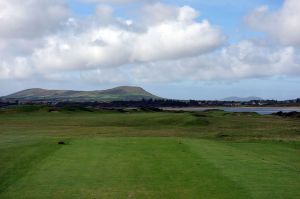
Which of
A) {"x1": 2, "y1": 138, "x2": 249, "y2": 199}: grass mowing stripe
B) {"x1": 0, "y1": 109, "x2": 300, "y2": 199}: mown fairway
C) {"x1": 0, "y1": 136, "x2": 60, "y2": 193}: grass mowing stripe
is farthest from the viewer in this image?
{"x1": 0, "y1": 136, "x2": 60, "y2": 193}: grass mowing stripe

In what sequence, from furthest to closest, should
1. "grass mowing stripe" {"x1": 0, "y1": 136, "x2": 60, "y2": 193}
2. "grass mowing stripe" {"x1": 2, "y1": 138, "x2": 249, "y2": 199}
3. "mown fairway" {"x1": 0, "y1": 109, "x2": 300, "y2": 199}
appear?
"grass mowing stripe" {"x1": 0, "y1": 136, "x2": 60, "y2": 193}, "mown fairway" {"x1": 0, "y1": 109, "x2": 300, "y2": 199}, "grass mowing stripe" {"x1": 2, "y1": 138, "x2": 249, "y2": 199}

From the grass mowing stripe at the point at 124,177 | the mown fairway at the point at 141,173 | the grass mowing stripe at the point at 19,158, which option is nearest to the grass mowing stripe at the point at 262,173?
the mown fairway at the point at 141,173

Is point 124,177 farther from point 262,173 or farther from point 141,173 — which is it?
point 262,173

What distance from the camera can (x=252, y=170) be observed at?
58.0 feet

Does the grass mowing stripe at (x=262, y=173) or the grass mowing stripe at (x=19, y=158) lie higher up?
the grass mowing stripe at (x=262, y=173)

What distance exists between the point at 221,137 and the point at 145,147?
15.7 meters

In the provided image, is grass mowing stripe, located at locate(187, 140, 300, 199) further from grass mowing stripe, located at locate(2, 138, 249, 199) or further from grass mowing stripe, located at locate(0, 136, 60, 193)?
grass mowing stripe, located at locate(0, 136, 60, 193)

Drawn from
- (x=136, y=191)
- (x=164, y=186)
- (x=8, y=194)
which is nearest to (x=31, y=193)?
(x=8, y=194)

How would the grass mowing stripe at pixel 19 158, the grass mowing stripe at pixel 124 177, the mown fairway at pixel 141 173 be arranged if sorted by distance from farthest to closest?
the grass mowing stripe at pixel 19 158 < the mown fairway at pixel 141 173 < the grass mowing stripe at pixel 124 177

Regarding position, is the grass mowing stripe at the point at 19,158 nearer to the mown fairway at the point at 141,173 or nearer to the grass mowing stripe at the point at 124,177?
the mown fairway at the point at 141,173

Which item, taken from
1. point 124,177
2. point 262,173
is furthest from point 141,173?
point 262,173

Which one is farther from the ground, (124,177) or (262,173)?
(262,173)

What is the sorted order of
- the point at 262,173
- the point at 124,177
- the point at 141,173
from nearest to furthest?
the point at 124,177, the point at 262,173, the point at 141,173

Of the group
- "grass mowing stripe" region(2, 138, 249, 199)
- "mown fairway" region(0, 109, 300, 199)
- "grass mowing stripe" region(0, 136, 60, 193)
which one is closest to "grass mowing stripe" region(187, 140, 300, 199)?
"mown fairway" region(0, 109, 300, 199)
